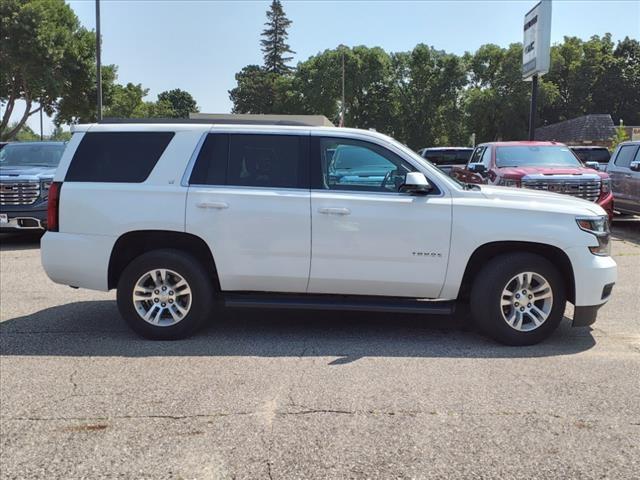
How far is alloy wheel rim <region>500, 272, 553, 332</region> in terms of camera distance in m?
5.26

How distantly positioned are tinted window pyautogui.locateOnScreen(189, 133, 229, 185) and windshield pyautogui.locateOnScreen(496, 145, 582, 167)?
25.8ft

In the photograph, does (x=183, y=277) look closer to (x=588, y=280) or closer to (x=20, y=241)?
(x=588, y=280)

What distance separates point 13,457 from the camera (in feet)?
11.3

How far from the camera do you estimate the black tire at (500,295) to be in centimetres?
522

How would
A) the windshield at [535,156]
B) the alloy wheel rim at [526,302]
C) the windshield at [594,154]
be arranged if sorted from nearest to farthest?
the alloy wheel rim at [526,302] → the windshield at [535,156] → the windshield at [594,154]

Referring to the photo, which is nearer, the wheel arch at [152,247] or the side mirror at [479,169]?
the wheel arch at [152,247]

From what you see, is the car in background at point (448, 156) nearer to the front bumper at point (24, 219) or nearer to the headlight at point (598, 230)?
the front bumper at point (24, 219)

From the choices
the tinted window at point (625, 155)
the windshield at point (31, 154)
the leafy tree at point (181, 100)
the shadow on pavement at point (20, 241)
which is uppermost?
the leafy tree at point (181, 100)

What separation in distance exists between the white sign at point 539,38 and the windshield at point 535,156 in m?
8.23

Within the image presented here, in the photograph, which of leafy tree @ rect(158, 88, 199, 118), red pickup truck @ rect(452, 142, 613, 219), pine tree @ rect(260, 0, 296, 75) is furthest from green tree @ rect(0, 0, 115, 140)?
Result: leafy tree @ rect(158, 88, 199, 118)

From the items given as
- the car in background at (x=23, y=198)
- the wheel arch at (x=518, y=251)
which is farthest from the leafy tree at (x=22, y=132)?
the wheel arch at (x=518, y=251)

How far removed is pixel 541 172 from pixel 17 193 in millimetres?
9549

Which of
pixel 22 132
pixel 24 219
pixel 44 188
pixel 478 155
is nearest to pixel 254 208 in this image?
pixel 24 219

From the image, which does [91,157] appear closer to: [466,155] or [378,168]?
[378,168]
